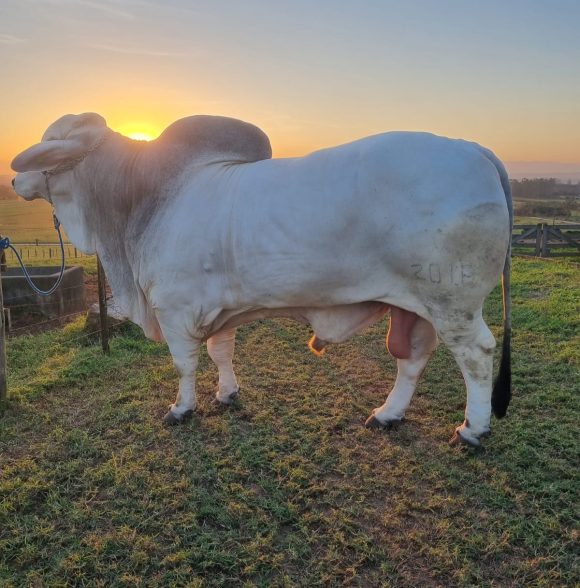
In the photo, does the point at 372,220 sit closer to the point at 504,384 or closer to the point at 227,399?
the point at 504,384

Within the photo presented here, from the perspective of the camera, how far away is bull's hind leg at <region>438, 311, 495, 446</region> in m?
3.21

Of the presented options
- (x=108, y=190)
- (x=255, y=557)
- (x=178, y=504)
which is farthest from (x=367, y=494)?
(x=108, y=190)

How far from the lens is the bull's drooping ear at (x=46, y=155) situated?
3.72 metres

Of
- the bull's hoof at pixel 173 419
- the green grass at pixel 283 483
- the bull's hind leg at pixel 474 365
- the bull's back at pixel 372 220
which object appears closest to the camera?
the green grass at pixel 283 483

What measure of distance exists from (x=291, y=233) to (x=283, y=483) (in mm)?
1544

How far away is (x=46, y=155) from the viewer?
12.4ft

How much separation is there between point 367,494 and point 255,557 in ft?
2.78

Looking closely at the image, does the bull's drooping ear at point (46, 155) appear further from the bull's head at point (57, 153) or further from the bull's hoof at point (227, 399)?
the bull's hoof at point (227, 399)

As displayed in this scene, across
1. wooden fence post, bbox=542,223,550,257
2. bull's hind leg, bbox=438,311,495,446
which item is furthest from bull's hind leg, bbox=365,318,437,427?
wooden fence post, bbox=542,223,550,257

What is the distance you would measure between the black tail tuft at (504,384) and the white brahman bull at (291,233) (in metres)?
0.01

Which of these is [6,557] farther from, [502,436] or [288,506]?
[502,436]

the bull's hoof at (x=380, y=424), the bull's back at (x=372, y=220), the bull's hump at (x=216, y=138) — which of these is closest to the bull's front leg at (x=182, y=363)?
the bull's back at (x=372, y=220)

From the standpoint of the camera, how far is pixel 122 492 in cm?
320

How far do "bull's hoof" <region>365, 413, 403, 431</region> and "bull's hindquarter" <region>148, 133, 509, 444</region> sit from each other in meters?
0.54
